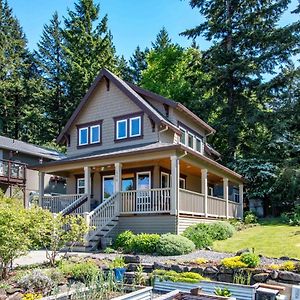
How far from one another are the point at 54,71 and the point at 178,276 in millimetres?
37798

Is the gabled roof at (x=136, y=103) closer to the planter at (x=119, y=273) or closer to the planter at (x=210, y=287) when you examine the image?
the planter at (x=119, y=273)

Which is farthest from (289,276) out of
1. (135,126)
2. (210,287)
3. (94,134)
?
(94,134)

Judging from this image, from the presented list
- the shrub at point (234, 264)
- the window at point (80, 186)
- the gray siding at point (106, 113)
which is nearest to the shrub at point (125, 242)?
the shrub at point (234, 264)

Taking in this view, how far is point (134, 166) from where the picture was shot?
1916cm

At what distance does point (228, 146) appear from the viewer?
99.5 feet

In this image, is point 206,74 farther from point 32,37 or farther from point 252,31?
point 32,37

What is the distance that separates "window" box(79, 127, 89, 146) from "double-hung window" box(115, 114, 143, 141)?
2.29 meters

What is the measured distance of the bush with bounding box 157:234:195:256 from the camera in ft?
41.9

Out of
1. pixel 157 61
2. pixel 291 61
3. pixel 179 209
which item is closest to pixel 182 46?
pixel 157 61

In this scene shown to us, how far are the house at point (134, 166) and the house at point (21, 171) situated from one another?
7.68m

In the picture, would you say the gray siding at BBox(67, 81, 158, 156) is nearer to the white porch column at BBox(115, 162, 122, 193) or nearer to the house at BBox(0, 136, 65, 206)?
the white porch column at BBox(115, 162, 122, 193)

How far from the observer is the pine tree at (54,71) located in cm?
4044

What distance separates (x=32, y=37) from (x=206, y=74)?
950 inches

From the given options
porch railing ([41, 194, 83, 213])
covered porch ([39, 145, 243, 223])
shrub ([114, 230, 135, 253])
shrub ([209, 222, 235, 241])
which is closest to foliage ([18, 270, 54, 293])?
shrub ([114, 230, 135, 253])
